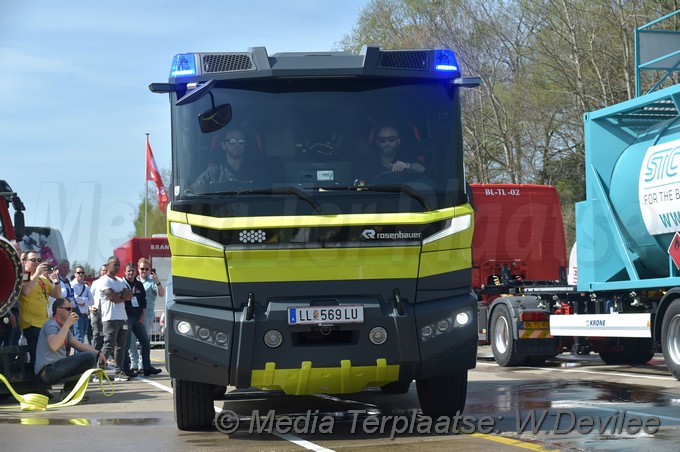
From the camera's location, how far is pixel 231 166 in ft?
27.7

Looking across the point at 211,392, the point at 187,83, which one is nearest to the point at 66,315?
the point at 211,392

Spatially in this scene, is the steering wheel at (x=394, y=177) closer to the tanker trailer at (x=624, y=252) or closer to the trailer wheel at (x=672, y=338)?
the tanker trailer at (x=624, y=252)

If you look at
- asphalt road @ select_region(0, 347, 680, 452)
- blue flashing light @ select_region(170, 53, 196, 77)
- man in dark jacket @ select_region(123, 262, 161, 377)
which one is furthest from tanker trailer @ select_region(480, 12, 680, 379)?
blue flashing light @ select_region(170, 53, 196, 77)

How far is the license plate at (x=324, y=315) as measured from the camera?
8125 millimetres

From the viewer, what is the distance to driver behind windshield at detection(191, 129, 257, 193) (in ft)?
27.5

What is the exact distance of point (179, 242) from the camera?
823 centimetres

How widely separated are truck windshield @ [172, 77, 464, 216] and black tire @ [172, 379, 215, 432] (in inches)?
65.4

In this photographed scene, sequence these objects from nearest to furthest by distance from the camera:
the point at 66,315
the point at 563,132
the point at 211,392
→ the point at 211,392
the point at 66,315
the point at 563,132

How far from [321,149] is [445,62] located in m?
1.35

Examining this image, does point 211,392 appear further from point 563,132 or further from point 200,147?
point 563,132

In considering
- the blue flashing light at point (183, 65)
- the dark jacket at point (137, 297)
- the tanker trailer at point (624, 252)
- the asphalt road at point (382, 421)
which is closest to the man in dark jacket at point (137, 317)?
the dark jacket at point (137, 297)

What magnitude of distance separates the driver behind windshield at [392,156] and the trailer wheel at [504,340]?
8.87 m

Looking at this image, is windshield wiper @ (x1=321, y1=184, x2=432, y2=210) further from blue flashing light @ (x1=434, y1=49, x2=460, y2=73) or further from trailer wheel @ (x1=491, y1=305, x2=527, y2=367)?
trailer wheel @ (x1=491, y1=305, x2=527, y2=367)

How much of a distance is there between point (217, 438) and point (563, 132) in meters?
30.2
